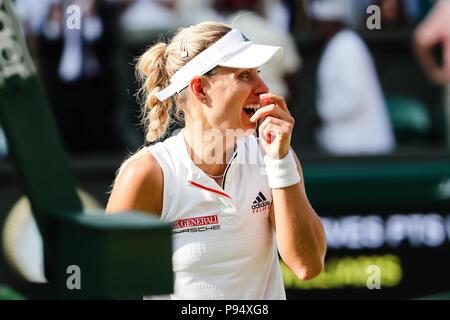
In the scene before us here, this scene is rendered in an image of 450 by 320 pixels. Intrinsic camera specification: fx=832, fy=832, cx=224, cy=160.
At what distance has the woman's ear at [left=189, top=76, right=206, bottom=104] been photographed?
197cm

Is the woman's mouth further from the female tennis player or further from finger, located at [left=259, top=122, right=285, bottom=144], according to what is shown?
finger, located at [left=259, top=122, right=285, bottom=144]

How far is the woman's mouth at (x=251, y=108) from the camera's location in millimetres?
1916

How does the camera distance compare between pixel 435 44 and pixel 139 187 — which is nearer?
pixel 139 187

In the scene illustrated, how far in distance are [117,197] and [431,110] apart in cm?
437

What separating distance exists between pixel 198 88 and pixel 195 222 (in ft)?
1.07

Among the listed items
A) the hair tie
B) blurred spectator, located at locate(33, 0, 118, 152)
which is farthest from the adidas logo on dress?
blurred spectator, located at locate(33, 0, 118, 152)

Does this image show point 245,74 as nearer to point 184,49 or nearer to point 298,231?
point 184,49

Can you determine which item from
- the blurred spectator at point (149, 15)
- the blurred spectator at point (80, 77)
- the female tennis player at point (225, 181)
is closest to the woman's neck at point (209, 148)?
the female tennis player at point (225, 181)

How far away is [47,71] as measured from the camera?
503 cm

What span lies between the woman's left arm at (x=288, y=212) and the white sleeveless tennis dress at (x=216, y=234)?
51 mm

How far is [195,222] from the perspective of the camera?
6.20ft

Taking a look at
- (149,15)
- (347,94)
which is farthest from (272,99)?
(149,15)

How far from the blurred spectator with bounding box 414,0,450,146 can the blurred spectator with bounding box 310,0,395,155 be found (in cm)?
53

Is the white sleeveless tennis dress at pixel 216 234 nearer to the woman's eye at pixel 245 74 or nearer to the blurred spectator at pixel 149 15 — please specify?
the woman's eye at pixel 245 74
